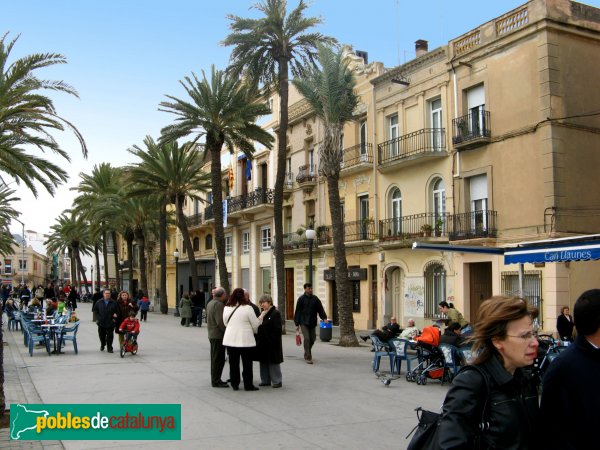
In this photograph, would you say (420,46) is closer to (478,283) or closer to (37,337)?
(478,283)

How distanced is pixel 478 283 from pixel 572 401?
22.1 metres

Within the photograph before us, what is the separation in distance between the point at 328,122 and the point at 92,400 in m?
14.4

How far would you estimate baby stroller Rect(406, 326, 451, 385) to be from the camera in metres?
12.9

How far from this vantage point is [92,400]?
34.7ft

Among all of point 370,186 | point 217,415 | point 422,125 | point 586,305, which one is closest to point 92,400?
point 217,415

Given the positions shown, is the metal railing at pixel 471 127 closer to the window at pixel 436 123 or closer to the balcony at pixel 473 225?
the window at pixel 436 123

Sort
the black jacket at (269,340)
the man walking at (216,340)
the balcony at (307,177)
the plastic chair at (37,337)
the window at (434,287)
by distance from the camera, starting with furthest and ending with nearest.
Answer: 1. the balcony at (307,177)
2. the window at (434,287)
3. the plastic chair at (37,337)
4. the man walking at (216,340)
5. the black jacket at (269,340)

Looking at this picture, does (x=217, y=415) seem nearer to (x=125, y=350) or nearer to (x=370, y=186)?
(x=125, y=350)

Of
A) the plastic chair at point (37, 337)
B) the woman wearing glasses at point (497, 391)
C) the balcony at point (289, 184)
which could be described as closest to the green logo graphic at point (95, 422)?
the woman wearing glasses at point (497, 391)

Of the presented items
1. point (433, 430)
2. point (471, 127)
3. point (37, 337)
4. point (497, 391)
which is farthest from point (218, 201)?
point (497, 391)

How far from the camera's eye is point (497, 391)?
291 cm

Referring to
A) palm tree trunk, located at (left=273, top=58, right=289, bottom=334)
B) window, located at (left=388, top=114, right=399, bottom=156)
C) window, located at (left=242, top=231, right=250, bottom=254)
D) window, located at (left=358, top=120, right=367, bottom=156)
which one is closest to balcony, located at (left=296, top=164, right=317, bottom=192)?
window, located at (left=358, top=120, right=367, bottom=156)

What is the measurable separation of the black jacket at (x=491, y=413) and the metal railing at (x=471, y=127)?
2151 centimetres

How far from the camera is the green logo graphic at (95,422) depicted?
Answer: 8.15m
